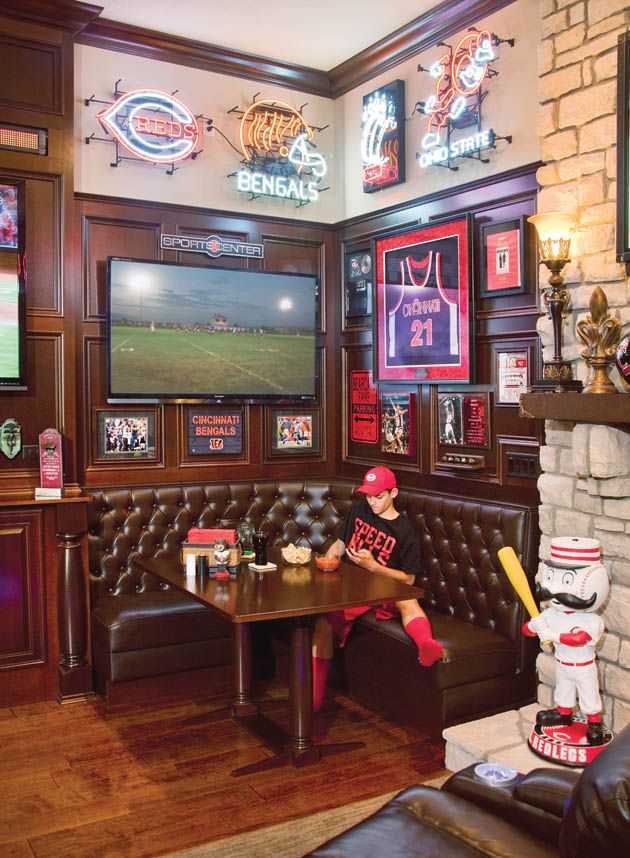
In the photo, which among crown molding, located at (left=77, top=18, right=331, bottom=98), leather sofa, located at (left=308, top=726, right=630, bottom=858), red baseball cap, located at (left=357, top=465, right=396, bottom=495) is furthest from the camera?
crown molding, located at (left=77, top=18, right=331, bottom=98)

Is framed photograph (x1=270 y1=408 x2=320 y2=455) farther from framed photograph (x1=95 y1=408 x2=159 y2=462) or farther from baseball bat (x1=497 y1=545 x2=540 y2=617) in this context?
baseball bat (x1=497 y1=545 x2=540 y2=617)

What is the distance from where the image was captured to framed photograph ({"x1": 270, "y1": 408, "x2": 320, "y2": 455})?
568 cm

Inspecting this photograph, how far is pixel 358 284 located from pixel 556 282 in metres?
2.10

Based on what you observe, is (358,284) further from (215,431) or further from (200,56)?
(200,56)

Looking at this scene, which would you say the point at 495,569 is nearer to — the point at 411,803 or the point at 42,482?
the point at 411,803

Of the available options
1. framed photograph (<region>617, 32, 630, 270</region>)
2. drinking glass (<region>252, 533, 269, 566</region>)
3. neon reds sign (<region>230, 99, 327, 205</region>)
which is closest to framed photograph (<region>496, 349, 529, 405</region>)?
framed photograph (<region>617, 32, 630, 270</region>)

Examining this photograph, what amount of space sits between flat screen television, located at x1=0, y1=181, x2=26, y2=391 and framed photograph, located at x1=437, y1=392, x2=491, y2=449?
95.2 inches

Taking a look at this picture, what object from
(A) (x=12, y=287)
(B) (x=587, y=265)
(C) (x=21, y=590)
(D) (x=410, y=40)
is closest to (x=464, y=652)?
(B) (x=587, y=265)

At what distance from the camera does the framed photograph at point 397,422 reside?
512 cm

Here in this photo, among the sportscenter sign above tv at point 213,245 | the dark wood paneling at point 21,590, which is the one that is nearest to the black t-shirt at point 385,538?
the dark wood paneling at point 21,590

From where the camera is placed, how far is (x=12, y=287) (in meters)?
4.61

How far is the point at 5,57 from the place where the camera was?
4.60m

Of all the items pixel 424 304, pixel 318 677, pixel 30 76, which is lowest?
pixel 318 677

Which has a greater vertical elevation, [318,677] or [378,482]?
[378,482]
